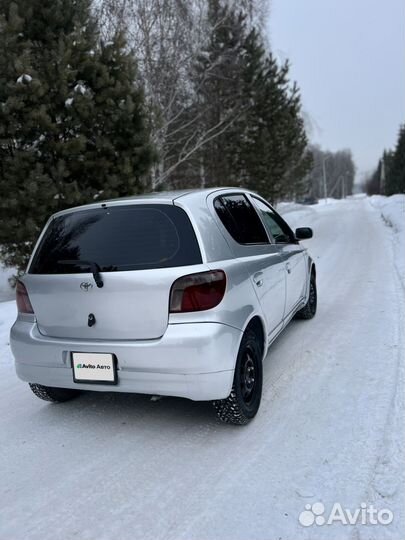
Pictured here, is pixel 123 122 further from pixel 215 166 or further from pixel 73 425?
pixel 215 166

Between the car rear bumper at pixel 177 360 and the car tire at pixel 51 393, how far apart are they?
67 centimetres

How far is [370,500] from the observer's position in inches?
92.2

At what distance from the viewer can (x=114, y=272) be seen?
115 inches

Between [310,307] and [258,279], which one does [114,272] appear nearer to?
[258,279]

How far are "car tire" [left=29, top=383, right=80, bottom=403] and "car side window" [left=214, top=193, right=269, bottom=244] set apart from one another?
1.91 meters

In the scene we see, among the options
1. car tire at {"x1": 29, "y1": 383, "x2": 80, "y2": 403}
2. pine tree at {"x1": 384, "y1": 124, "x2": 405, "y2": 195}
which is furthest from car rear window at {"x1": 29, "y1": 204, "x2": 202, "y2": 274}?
pine tree at {"x1": 384, "y1": 124, "x2": 405, "y2": 195}

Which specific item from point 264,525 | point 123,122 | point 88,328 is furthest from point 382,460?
point 123,122

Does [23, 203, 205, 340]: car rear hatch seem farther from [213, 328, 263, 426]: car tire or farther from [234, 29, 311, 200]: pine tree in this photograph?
[234, 29, 311, 200]: pine tree

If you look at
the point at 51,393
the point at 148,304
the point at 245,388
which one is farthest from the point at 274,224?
the point at 51,393

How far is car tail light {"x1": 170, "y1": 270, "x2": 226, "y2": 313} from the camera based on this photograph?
2.79 meters

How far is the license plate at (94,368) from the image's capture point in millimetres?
2945

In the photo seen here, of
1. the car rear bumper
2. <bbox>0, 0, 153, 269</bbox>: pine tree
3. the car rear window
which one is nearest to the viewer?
the car rear bumper

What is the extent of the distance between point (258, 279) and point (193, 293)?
86 centimetres

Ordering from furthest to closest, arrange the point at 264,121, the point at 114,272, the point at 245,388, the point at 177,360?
the point at 264,121, the point at 245,388, the point at 114,272, the point at 177,360
